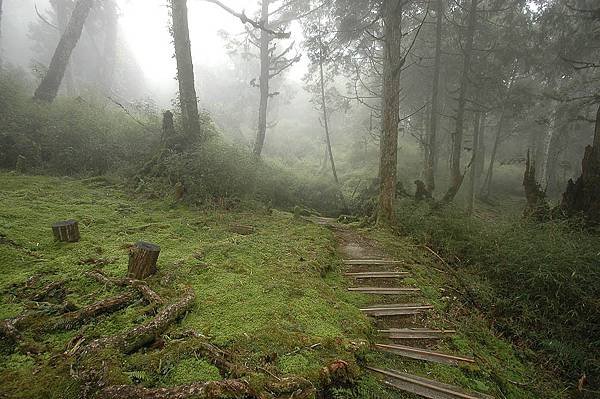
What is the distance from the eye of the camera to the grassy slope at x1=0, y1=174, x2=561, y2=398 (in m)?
2.69

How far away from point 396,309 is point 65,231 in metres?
4.64

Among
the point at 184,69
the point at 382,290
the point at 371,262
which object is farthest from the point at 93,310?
the point at 184,69

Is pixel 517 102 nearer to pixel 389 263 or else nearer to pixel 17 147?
pixel 389 263

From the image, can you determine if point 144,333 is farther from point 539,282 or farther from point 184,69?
point 184,69

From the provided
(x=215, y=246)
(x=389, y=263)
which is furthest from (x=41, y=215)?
(x=389, y=263)

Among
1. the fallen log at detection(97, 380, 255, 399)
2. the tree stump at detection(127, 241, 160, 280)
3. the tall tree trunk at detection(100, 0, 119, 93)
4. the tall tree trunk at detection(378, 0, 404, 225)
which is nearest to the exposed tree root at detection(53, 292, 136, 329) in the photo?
the tree stump at detection(127, 241, 160, 280)

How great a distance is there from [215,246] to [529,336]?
455 cm

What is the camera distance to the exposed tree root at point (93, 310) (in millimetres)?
3012

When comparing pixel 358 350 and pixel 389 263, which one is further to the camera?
pixel 389 263

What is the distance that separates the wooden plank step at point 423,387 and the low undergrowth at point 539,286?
1.72 m

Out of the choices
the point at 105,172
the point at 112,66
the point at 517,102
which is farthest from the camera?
the point at 112,66

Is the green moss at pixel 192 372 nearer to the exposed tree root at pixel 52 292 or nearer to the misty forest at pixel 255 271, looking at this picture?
the misty forest at pixel 255 271

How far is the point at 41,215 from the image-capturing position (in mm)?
5504

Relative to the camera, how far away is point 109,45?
2523cm
